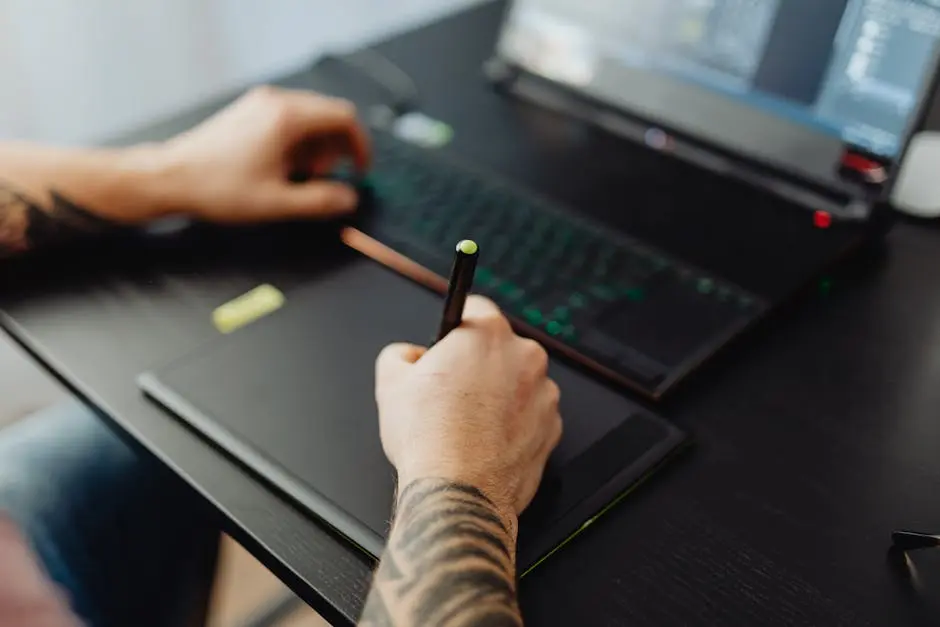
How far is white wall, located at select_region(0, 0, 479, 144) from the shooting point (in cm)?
125

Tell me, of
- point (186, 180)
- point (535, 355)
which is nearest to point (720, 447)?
point (535, 355)

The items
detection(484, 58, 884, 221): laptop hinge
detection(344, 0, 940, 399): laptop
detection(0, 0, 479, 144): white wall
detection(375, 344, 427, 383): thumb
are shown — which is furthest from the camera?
detection(0, 0, 479, 144): white wall

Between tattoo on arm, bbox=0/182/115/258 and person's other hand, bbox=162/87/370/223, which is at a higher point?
person's other hand, bbox=162/87/370/223

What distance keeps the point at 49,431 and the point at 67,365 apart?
28 cm

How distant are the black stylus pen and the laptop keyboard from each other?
10 centimetres

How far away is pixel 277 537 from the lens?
57 centimetres

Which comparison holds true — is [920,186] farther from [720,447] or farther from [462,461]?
[462,461]

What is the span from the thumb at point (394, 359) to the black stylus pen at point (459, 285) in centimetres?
2

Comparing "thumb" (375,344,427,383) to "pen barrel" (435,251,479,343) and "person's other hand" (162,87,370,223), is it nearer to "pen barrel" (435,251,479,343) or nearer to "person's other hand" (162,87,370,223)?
"pen barrel" (435,251,479,343)

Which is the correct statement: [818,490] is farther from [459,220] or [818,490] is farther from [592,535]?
[459,220]

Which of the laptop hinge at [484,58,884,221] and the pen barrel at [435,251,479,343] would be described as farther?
the laptop hinge at [484,58,884,221]

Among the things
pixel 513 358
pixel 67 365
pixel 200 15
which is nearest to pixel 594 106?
pixel 513 358

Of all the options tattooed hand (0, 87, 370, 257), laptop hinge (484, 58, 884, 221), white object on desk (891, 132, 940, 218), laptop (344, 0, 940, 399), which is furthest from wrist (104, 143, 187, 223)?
white object on desk (891, 132, 940, 218)

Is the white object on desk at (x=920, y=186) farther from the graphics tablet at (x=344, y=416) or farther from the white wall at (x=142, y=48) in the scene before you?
the white wall at (x=142, y=48)
